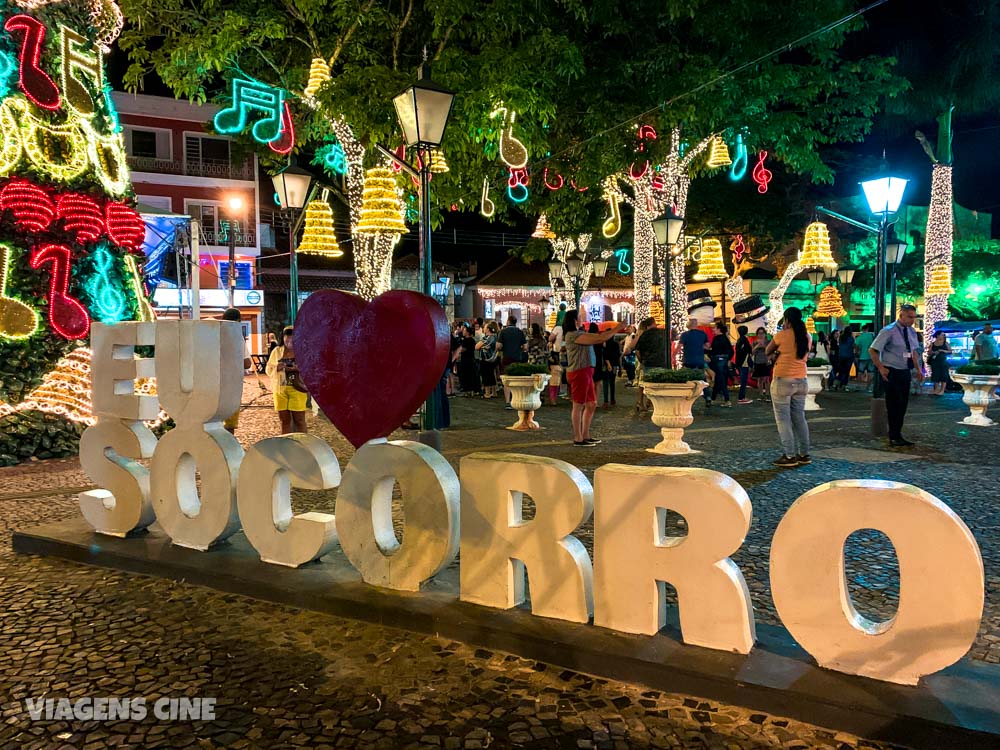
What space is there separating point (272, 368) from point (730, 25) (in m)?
9.52

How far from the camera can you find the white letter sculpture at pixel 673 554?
304 cm

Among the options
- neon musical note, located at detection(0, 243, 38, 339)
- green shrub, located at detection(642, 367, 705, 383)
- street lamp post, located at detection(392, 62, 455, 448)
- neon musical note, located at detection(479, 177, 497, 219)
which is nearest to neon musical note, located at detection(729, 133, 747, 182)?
neon musical note, located at detection(479, 177, 497, 219)

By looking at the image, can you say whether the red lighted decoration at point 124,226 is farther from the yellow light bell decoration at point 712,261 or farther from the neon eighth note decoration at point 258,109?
the yellow light bell decoration at point 712,261

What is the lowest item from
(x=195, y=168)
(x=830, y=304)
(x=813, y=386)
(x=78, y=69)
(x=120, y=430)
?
(x=813, y=386)

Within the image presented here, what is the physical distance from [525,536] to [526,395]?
7346mm

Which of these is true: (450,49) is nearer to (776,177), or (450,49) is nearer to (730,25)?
(730,25)

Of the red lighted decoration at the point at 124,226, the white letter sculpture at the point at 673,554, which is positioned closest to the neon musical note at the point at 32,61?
the red lighted decoration at the point at 124,226

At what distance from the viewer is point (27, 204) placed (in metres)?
8.60

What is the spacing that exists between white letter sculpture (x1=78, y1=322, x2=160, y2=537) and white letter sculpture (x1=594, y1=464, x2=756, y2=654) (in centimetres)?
311

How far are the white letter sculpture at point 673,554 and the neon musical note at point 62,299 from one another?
26.3ft

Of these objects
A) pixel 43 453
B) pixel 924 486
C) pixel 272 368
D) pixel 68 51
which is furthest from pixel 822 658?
pixel 68 51

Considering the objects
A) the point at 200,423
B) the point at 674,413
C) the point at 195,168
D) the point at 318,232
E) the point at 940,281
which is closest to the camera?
the point at 200,423

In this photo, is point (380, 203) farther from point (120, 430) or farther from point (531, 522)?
point (531, 522)

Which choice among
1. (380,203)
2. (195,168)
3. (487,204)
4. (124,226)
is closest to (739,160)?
(487,204)
